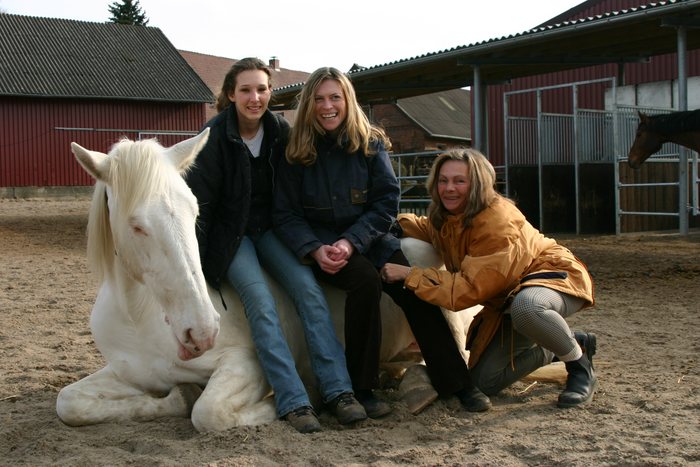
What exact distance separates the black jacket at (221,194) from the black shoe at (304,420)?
70cm

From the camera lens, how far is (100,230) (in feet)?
9.98

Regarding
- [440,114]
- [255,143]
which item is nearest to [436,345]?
[255,143]

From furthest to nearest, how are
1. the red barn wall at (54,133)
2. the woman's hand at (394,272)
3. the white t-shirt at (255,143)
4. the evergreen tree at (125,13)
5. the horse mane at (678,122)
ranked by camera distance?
the evergreen tree at (125,13)
the red barn wall at (54,133)
the horse mane at (678,122)
the white t-shirt at (255,143)
the woman's hand at (394,272)

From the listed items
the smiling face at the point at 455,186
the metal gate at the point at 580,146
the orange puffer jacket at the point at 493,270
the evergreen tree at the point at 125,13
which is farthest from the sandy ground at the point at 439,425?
the evergreen tree at the point at 125,13

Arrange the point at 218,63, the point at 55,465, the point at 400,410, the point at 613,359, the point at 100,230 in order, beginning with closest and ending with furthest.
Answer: the point at 55,465 < the point at 100,230 < the point at 400,410 < the point at 613,359 < the point at 218,63

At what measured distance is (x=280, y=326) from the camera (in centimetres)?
348

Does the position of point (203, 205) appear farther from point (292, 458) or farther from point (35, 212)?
point (35, 212)

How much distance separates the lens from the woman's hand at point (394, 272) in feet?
11.5

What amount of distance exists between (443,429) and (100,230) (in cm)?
161

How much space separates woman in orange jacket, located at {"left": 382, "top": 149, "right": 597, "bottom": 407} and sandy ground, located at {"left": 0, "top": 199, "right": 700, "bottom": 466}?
173 mm

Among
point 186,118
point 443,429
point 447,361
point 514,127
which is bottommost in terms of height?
point 443,429

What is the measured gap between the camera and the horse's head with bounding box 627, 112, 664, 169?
34.0ft

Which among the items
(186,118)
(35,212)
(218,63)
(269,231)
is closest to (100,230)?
(269,231)

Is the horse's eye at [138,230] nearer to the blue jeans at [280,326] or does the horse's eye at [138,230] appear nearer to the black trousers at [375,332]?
the blue jeans at [280,326]
